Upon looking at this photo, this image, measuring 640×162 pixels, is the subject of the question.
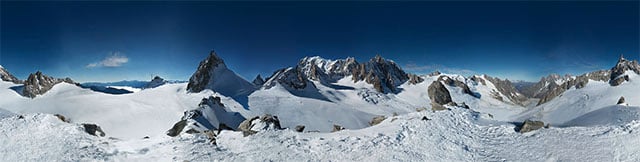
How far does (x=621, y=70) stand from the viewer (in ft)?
394

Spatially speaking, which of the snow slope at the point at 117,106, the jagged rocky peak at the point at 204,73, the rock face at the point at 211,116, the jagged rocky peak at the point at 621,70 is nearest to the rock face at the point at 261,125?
the rock face at the point at 211,116

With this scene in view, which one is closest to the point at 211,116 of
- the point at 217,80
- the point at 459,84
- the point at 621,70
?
the point at 217,80

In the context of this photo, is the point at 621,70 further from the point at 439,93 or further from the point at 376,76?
the point at 376,76

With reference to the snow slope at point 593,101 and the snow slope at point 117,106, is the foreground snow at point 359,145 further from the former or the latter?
the snow slope at point 593,101

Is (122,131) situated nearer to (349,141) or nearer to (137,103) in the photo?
(137,103)

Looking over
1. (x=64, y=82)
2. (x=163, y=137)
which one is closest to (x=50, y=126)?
(x=163, y=137)

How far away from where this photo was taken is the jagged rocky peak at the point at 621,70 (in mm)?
110125

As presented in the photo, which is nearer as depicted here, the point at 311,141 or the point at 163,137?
the point at 311,141

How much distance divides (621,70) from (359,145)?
134 m

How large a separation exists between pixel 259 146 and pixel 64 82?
8460 centimetres

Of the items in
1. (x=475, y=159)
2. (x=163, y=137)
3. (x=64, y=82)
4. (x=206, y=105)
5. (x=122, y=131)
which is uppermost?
(x=64, y=82)

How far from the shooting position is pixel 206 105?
5991 centimetres

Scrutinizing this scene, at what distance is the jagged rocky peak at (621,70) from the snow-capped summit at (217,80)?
103 metres

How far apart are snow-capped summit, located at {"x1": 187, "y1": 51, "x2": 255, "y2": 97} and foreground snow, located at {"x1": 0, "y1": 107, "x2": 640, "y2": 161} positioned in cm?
6593
